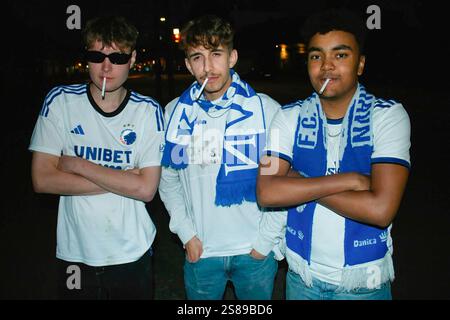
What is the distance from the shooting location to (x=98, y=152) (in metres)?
2.59

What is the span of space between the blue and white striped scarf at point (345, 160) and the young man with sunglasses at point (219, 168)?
285 millimetres

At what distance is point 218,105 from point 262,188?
68 centimetres

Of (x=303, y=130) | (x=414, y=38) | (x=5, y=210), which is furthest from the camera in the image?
(x=414, y=38)

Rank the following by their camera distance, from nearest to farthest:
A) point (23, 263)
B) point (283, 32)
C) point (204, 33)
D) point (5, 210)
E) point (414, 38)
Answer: point (204, 33) → point (23, 263) → point (5, 210) → point (414, 38) → point (283, 32)

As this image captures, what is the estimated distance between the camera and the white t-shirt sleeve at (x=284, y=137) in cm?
238

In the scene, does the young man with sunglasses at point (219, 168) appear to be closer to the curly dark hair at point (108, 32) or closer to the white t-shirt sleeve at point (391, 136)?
the curly dark hair at point (108, 32)

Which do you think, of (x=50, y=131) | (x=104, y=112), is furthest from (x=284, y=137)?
(x=50, y=131)

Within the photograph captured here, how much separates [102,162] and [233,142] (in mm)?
874

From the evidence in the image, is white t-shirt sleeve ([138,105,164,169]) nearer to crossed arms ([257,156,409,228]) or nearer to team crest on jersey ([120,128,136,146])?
team crest on jersey ([120,128,136,146])

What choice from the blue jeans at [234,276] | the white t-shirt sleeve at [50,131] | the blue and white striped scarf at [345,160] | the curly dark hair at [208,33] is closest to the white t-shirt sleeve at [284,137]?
the blue and white striped scarf at [345,160]

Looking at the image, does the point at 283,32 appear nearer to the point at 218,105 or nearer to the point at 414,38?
the point at 414,38

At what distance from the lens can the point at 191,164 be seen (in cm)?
266
